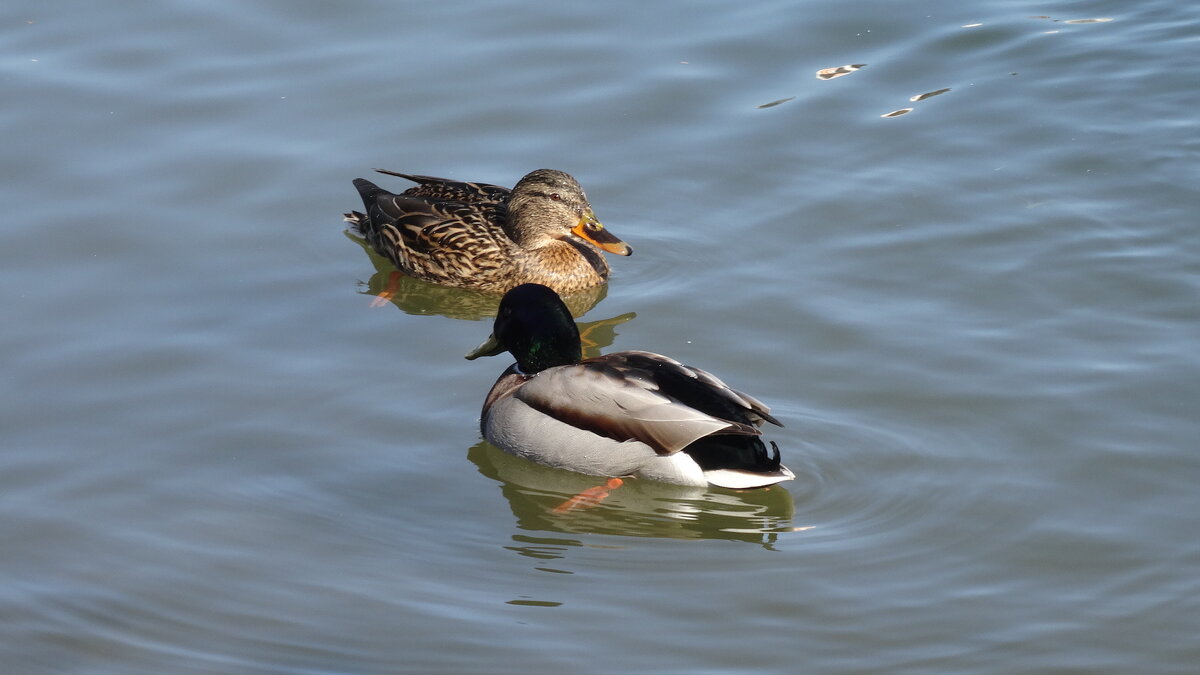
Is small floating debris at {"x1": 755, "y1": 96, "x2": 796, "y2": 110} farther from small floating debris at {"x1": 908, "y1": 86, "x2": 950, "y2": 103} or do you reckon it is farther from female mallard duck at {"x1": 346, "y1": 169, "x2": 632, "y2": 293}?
female mallard duck at {"x1": 346, "y1": 169, "x2": 632, "y2": 293}

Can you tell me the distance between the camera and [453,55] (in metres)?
11.7

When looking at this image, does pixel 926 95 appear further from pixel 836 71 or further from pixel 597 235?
pixel 597 235

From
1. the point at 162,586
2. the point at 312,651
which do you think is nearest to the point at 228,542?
the point at 162,586

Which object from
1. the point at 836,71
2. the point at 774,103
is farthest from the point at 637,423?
the point at 836,71

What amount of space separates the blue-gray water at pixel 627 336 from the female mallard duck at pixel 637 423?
0.17 metres

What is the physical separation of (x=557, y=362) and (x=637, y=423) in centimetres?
89

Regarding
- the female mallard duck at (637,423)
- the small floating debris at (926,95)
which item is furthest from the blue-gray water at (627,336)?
the female mallard duck at (637,423)

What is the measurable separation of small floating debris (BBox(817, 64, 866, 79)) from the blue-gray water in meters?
0.15

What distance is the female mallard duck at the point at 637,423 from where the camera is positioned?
6633 millimetres

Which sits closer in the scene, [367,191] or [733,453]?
[733,453]

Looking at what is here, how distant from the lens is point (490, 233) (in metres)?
9.55

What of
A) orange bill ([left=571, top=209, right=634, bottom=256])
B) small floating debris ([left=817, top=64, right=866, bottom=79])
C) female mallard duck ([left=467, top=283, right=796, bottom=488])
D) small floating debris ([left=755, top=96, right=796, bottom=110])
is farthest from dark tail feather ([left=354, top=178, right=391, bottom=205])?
small floating debris ([left=817, top=64, right=866, bottom=79])

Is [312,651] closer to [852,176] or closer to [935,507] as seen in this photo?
[935,507]

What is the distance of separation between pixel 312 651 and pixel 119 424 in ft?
7.61
